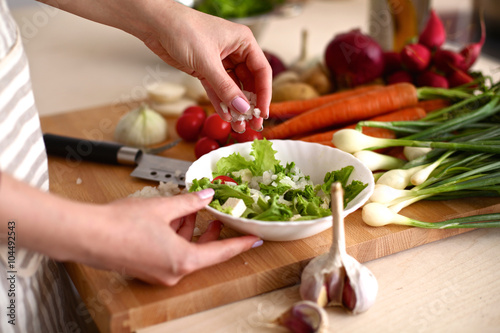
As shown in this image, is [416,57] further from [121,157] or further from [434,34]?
[121,157]

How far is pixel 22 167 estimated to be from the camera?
0.94 metres

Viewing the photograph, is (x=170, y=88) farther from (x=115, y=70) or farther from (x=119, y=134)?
(x=115, y=70)

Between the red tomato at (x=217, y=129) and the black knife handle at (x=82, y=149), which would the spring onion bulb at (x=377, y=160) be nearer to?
the red tomato at (x=217, y=129)

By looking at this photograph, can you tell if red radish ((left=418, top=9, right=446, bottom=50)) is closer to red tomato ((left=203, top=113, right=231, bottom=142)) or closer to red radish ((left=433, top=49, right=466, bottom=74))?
red radish ((left=433, top=49, right=466, bottom=74))

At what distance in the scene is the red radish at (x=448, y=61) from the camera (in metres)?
1.63

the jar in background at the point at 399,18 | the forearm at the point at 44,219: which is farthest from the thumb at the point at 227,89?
the jar in background at the point at 399,18

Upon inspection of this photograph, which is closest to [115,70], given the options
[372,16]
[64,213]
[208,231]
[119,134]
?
[119,134]

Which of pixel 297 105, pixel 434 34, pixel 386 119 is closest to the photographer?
pixel 386 119

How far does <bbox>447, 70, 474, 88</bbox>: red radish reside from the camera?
1615 mm

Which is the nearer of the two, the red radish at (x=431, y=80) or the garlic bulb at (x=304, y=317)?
the garlic bulb at (x=304, y=317)

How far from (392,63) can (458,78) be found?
232mm

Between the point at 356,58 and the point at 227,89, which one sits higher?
the point at 227,89

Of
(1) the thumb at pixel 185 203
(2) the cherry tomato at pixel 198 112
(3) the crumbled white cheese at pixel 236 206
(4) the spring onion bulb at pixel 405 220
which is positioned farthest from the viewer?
(2) the cherry tomato at pixel 198 112

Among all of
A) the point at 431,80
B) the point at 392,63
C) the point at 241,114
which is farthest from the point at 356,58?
the point at 241,114
